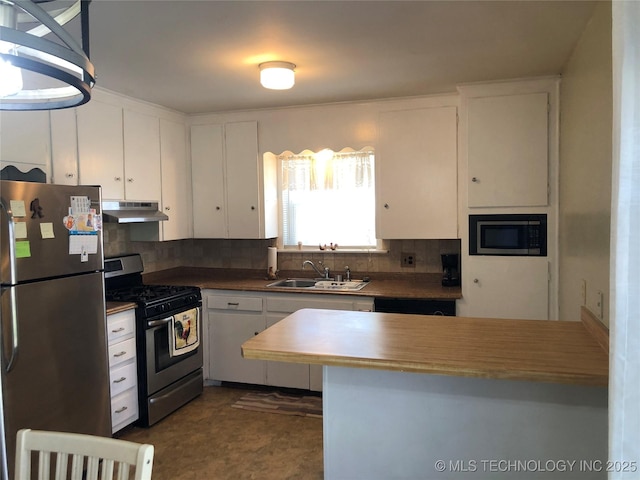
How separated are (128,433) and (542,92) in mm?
3579

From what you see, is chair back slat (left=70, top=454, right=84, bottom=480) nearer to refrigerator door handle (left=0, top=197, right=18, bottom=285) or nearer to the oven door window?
refrigerator door handle (left=0, top=197, right=18, bottom=285)

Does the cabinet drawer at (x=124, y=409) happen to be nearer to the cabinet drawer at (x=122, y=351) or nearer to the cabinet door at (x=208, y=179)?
the cabinet drawer at (x=122, y=351)

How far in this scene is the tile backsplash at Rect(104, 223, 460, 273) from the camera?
3912mm

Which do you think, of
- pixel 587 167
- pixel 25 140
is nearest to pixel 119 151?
pixel 25 140

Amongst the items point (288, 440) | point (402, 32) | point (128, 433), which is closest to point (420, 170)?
point (402, 32)

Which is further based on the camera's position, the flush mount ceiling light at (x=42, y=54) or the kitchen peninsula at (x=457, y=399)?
the kitchen peninsula at (x=457, y=399)

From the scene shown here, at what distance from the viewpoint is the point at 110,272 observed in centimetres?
358

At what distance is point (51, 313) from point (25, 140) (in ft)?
3.35

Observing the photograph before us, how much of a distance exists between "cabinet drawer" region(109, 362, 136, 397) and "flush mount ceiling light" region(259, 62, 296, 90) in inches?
79.6

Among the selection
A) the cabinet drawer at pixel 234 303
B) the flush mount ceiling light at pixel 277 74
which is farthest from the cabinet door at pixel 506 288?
the flush mount ceiling light at pixel 277 74

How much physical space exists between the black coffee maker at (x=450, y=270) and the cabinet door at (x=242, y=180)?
1.57 metres

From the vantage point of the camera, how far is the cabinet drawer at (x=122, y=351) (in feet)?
9.84

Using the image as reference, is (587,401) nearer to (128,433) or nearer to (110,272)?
(128,433)

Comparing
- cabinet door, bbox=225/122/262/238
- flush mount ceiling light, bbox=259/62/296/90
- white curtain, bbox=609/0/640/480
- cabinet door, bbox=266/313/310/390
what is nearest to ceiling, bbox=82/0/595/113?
flush mount ceiling light, bbox=259/62/296/90
